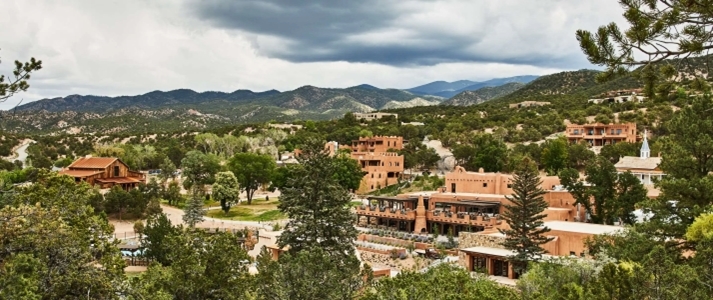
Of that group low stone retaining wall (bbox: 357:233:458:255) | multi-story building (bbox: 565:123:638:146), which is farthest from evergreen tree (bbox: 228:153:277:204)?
multi-story building (bbox: 565:123:638:146)

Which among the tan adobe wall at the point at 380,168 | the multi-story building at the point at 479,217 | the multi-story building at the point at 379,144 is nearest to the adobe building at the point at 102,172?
the tan adobe wall at the point at 380,168

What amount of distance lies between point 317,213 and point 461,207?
18923 millimetres

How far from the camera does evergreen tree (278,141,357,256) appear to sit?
19516 millimetres

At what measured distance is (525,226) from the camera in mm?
26469

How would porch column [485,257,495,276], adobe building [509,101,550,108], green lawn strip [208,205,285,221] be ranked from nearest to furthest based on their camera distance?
porch column [485,257,495,276] < green lawn strip [208,205,285,221] < adobe building [509,101,550,108]

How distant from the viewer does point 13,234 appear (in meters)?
11.3

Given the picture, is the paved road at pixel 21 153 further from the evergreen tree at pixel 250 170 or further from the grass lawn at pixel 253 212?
the grass lawn at pixel 253 212

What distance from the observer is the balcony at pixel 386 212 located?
125 ft

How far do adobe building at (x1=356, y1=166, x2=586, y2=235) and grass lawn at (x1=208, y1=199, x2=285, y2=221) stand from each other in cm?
757

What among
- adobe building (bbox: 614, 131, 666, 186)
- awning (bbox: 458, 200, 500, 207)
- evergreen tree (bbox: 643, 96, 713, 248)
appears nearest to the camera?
evergreen tree (bbox: 643, 96, 713, 248)

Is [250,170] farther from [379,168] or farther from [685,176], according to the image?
[685,176]

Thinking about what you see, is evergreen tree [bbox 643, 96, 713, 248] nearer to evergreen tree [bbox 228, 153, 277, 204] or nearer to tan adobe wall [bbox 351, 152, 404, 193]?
tan adobe wall [bbox 351, 152, 404, 193]

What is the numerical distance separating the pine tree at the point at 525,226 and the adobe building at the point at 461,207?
A: 5.79 meters

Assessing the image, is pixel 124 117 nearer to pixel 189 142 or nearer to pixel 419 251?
pixel 189 142
